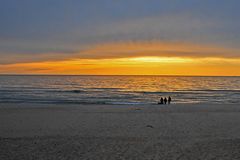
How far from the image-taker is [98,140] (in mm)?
11344

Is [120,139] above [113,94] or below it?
above

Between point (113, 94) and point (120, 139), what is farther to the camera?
point (113, 94)

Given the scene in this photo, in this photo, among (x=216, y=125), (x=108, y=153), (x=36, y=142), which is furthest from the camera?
(x=216, y=125)

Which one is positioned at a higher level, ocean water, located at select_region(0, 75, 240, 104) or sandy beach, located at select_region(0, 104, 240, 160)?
sandy beach, located at select_region(0, 104, 240, 160)

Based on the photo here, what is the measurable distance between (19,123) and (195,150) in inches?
379

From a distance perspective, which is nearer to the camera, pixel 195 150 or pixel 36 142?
pixel 195 150

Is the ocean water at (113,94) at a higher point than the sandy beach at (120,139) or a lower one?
lower

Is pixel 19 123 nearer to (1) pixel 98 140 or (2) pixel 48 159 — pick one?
(1) pixel 98 140

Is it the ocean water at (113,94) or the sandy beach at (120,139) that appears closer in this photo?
the sandy beach at (120,139)

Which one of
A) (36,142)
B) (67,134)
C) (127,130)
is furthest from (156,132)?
(36,142)

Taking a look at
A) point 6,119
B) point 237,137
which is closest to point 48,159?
point 237,137

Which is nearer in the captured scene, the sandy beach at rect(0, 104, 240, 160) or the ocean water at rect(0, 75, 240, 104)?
the sandy beach at rect(0, 104, 240, 160)

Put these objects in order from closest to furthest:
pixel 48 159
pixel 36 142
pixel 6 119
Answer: pixel 48 159 < pixel 36 142 < pixel 6 119

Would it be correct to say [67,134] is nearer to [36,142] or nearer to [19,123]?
[36,142]
